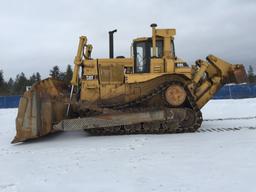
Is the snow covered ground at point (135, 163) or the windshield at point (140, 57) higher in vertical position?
the windshield at point (140, 57)

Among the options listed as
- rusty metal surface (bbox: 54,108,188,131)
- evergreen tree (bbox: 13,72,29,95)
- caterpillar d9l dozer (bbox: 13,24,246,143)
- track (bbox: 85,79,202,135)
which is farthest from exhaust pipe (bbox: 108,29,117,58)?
evergreen tree (bbox: 13,72,29,95)

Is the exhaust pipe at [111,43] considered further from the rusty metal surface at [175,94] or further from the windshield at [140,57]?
the rusty metal surface at [175,94]

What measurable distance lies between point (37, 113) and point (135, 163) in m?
4.74

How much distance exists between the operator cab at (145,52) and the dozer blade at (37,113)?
2.54m

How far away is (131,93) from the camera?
13.2 meters

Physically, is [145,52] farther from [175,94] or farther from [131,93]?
[175,94]

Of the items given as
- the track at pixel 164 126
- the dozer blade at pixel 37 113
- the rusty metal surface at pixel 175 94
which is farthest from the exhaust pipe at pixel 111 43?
the rusty metal surface at pixel 175 94

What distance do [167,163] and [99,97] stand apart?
5753 millimetres

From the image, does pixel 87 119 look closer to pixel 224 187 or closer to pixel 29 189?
pixel 29 189

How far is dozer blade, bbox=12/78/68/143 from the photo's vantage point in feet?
38.8

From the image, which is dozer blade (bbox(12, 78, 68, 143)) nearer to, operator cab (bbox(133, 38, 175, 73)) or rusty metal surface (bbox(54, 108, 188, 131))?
rusty metal surface (bbox(54, 108, 188, 131))

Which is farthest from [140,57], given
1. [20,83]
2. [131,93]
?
[20,83]

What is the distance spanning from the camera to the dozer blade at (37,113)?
38.8 ft

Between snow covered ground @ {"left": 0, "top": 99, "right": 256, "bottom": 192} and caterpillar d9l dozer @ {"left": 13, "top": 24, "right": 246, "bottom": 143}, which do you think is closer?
snow covered ground @ {"left": 0, "top": 99, "right": 256, "bottom": 192}
